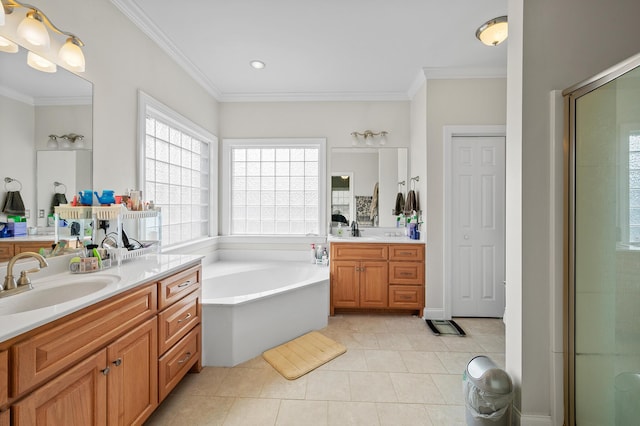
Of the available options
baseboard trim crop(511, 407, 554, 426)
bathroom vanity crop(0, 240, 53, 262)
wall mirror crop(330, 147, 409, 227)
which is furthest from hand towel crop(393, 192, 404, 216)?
bathroom vanity crop(0, 240, 53, 262)

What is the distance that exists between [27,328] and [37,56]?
1.38 m

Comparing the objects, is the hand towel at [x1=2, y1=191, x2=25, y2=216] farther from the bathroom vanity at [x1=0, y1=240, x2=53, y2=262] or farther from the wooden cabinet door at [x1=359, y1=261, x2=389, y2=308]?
the wooden cabinet door at [x1=359, y1=261, x2=389, y2=308]

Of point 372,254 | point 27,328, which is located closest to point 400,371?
point 372,254

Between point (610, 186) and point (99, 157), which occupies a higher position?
point (99, 157)

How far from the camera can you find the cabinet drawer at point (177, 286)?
1553 mm

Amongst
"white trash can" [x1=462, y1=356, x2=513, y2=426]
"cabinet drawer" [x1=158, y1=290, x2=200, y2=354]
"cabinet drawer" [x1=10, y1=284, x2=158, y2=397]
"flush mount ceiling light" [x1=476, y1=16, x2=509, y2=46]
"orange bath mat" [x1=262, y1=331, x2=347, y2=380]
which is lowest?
"orange bath mat" [x1=262, y1=331, x2=347, y2=380]

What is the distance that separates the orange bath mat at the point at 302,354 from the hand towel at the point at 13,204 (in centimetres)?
175

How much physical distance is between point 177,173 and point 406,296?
9.02 ft

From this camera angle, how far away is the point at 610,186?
1279 millimetres

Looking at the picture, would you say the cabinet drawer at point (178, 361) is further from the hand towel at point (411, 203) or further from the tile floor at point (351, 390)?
the hand towel at point (411, 203)

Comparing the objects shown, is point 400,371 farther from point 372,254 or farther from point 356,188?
point 356,188

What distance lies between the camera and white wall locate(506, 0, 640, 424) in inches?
57.4

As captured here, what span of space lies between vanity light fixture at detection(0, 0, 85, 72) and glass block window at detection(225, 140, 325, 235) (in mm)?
2122

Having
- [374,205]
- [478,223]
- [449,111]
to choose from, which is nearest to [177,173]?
[374,205]
